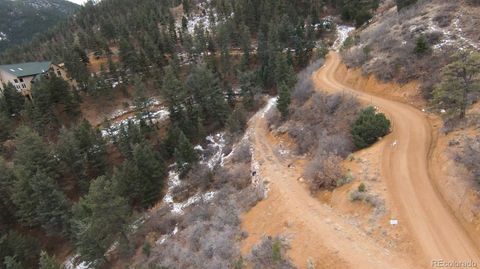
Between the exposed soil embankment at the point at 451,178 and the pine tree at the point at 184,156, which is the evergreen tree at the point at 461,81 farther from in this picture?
the pine tree at the point at 184,156

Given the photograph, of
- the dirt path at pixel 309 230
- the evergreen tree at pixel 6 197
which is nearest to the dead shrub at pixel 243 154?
the dirt path at pixel 309 230

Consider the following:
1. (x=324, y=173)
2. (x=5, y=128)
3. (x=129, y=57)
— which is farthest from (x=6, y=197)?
(x=324, y=173)

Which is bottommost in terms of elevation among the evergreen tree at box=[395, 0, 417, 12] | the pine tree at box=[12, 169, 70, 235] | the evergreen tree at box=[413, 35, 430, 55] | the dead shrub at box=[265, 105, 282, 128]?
the pine tree at box=[12, 169, 70, 235]

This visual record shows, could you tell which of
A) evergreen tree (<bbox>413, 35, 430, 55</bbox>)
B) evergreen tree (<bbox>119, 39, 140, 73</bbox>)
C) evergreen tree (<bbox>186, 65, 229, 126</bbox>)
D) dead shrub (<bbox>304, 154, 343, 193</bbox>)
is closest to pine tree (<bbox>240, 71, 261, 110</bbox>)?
evergreen tree (<bbox>186, 65, 229, 126</bbox>)

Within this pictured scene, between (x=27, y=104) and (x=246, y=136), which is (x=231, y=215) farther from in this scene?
(x=27, y=104)

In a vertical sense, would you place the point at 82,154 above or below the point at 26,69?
below

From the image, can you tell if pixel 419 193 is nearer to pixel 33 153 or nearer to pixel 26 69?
pixel 33 153

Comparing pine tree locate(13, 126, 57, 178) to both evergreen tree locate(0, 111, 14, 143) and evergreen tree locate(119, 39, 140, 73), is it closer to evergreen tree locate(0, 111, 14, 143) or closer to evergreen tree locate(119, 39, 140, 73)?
evergreen tree locate(0, 111, 14, 143)
